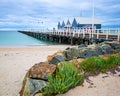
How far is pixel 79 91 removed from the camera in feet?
21.4

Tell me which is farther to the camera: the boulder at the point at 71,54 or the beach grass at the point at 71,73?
the boulder at the point at 71,54

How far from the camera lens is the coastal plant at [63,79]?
632 centimetres

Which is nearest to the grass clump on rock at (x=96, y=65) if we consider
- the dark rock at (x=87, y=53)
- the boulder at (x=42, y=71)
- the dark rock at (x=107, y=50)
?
the boulder at (x=42, y=71)

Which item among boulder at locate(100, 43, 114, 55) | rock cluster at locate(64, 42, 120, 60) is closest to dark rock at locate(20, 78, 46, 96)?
rock cluster at locate(64, 42, 120, 60)

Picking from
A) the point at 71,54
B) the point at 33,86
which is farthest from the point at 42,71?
the point at 71,54

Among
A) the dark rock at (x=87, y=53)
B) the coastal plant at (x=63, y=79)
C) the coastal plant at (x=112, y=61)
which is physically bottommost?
the coastal plant at (x=63, y=79)

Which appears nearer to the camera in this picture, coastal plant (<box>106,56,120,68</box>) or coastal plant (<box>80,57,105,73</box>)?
coastal plant (<box>80,57,105,73</box>)

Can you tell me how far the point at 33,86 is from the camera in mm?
6949

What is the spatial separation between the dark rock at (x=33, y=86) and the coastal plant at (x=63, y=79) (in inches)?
7.4

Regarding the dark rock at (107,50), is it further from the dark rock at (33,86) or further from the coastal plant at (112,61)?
the dark rock at (33,86)

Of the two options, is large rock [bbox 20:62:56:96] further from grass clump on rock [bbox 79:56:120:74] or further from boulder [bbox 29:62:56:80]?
grass clump on rock [bbox 79:56:120:74]

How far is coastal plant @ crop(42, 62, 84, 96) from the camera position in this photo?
632 centimetres

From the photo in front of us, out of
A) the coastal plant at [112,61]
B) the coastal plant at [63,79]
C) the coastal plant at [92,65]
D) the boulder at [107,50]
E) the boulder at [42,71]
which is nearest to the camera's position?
the coastal plant at [63,79]

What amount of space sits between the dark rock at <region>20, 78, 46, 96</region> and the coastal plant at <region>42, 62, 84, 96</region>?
0.19 meters
